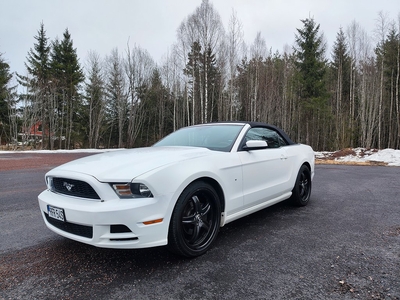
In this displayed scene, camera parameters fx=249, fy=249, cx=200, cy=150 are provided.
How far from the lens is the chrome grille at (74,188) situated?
7.22 ft

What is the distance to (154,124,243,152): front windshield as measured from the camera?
126 inches

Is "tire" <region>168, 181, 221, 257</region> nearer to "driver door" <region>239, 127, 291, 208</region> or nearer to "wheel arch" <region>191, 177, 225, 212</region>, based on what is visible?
"wheel arch" <region>191, 177, 225, 212</region>

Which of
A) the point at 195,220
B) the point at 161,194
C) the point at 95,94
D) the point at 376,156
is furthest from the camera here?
the point at 95,94

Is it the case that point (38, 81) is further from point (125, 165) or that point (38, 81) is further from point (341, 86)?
point (341, 86)

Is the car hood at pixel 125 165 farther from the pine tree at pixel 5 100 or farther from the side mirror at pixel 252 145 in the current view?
the pine tree at pixel 5 100

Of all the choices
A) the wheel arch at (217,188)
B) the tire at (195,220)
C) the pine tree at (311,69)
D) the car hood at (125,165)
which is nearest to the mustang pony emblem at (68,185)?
the car hood at (125,165)

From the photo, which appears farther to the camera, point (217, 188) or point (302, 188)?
point (302, 188)

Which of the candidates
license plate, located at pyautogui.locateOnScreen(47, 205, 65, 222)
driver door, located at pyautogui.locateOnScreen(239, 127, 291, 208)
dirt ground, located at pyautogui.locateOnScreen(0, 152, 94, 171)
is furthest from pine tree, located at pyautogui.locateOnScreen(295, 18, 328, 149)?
license plate, located at pyautogui.locateOnScreen(47, 205, 65, 222)

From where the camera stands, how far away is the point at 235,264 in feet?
7.67

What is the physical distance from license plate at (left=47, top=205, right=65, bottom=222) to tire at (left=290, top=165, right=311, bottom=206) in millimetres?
3417

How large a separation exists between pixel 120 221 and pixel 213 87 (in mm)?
27200

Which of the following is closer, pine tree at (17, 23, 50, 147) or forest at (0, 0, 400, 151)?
forest at (0, 0, 400, 151)

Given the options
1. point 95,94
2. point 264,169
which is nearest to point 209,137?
point 264,169

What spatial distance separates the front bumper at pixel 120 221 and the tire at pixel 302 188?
2779 mm
